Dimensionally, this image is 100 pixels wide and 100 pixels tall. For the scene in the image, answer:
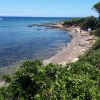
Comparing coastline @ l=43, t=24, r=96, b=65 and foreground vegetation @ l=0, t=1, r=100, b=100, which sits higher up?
foreground vegetation @ l=0, t=1, r=100, b=100

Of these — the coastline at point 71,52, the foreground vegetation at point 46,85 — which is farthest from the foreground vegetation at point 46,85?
the coastline at point 71,52

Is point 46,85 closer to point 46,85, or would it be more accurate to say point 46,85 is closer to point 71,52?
point 46,85

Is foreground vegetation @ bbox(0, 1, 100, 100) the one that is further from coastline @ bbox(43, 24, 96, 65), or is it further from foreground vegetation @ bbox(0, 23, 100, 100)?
coastline @ bbox(43, 24, 96, 65)

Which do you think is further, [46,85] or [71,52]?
[71,52]

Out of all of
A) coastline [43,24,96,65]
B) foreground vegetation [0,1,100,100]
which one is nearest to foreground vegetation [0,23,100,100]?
foreground vegetation [0,1,100,100]

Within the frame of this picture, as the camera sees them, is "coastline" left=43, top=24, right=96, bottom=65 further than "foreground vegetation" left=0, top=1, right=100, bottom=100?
Yes

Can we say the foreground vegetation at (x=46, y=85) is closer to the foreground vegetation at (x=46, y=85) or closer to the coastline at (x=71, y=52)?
the foreground vegetation at (x=46, y=85)

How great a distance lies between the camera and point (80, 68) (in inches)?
531

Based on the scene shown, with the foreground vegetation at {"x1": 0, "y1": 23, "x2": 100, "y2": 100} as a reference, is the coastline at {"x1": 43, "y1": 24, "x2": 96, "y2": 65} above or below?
below

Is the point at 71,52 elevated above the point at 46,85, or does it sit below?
below

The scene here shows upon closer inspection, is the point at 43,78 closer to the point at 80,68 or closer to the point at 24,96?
the point at 24,96

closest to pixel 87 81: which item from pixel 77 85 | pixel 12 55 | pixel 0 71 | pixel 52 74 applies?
pixel 77 85

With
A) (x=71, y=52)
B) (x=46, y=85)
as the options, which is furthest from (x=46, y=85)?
(x=71, y=52)

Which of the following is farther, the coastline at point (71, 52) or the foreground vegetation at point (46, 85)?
the coastline at point (71, 52)
